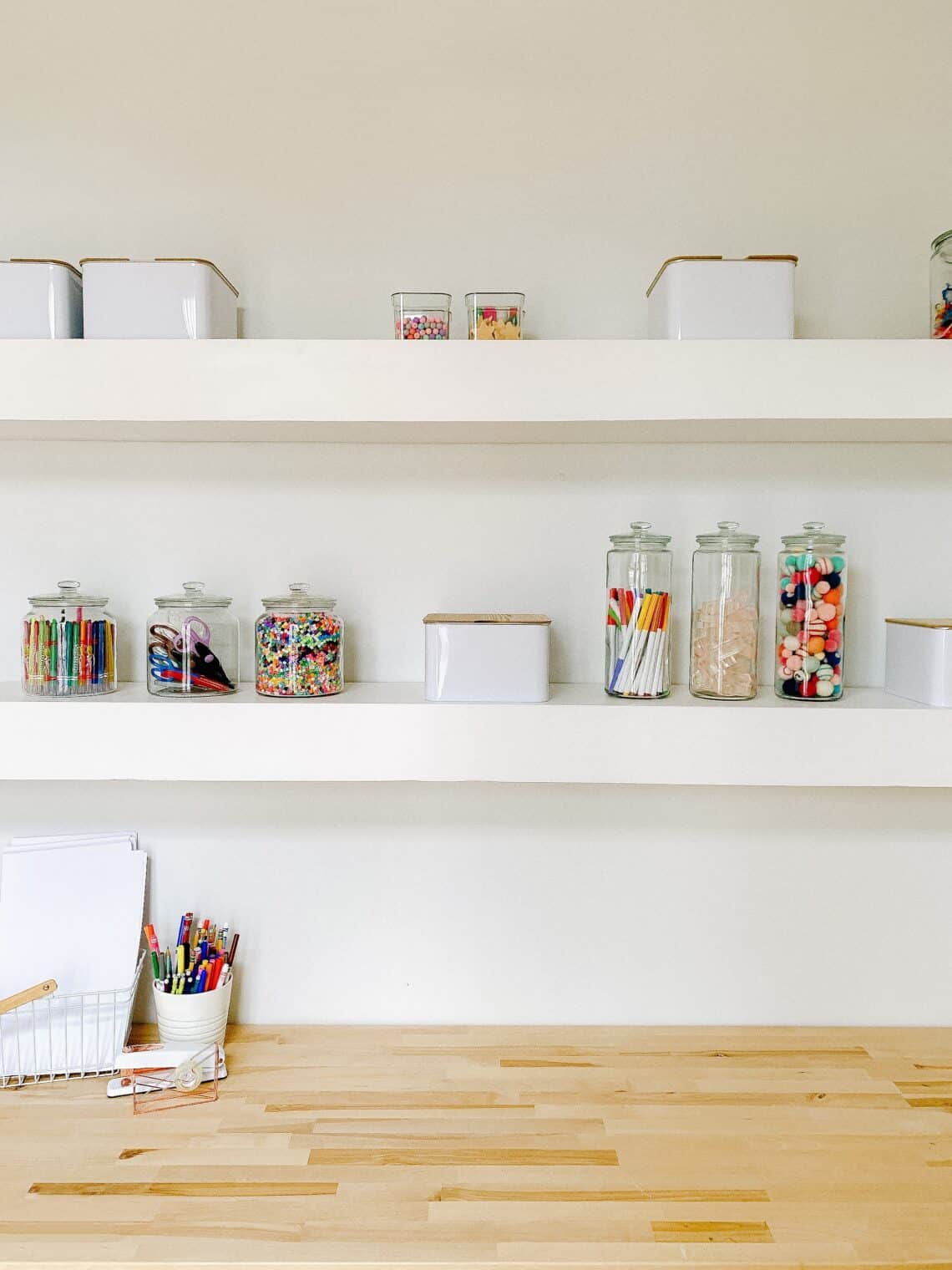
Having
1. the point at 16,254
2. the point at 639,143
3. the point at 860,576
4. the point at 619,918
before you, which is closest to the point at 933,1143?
the point at 619,918

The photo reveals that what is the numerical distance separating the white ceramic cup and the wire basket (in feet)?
0.17

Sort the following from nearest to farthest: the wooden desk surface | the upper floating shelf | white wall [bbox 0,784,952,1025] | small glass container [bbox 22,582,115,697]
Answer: the wooden desk surface
the upper floating shelf
small glass container [bbox 22,582,115,697]
white wall [bbox 0,784,952,1025]

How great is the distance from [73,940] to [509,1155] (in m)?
0.66

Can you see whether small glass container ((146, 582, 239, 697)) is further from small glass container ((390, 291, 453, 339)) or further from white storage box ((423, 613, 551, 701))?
small glass container ((390, 291, 453, 339))

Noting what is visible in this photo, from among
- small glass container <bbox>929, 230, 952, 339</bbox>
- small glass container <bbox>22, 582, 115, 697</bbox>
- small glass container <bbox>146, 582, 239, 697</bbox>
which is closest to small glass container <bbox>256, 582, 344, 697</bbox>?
small glass container <bbox>146, 582, 239, 697</bbox>

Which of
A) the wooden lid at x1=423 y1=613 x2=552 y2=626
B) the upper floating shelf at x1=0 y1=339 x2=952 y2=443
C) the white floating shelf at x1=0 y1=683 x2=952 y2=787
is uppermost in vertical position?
the upper floating shelf at x1=0 y1=339 x2=952 y2=443

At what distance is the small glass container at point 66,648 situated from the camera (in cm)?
124

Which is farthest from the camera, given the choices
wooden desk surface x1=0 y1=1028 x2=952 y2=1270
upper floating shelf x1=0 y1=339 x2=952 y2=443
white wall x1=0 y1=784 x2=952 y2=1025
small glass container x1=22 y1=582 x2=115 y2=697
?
white wall x1=0 y1=784 x2=952 y2=1025

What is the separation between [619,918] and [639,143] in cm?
110

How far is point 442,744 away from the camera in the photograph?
Result: 118 cm

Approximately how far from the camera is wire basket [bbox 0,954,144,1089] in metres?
1.25

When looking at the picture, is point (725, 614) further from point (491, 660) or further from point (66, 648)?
point (66, 648)

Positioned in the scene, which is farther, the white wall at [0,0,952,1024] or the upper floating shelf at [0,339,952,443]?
the white wall at [0,0,952,1024]

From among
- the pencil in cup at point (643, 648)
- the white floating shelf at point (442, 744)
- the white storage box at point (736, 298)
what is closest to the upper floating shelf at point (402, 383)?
the white storage box at point (736, 298)
